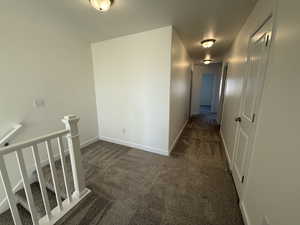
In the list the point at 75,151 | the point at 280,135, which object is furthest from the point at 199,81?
the point at 75,151

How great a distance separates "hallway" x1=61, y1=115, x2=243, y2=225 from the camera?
4.50 feet

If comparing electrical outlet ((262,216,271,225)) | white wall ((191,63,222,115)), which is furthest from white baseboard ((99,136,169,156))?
white wall ((191,63,222,115))

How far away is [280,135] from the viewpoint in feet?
2.74

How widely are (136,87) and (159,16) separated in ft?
4.21

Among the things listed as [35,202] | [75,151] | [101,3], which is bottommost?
[35,202]

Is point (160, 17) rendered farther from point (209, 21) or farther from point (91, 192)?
point (91, 192)

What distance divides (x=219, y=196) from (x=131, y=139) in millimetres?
1966

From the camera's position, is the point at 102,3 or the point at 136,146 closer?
the point at 102,3

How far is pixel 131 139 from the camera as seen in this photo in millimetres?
2979

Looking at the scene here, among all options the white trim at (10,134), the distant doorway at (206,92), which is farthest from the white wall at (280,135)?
the distant doorway at (206,92)

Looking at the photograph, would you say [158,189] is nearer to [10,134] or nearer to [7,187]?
[7,187]

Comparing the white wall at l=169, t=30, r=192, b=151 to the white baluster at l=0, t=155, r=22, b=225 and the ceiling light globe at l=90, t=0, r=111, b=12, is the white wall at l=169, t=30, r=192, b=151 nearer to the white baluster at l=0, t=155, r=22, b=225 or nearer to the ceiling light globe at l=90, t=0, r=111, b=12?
the ceiling light globe at l=90, t=0, r=111, b=12

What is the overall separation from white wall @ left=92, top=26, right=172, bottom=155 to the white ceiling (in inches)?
10.0

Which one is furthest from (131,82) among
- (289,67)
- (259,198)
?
(259,198)
